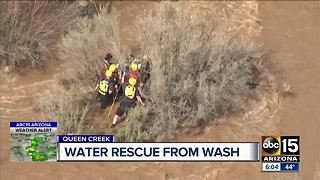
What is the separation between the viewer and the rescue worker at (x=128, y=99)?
33.0ft

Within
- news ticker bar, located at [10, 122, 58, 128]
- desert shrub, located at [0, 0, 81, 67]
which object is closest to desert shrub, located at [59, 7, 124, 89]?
desert shrub, located at [0, 0, 81, 67]

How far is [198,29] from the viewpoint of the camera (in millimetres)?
10766

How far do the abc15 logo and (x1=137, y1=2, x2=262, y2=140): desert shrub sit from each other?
117 cm

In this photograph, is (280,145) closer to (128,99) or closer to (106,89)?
(128,99)

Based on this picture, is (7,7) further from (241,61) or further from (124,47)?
(241,61)

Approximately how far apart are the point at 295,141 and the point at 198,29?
266 cm

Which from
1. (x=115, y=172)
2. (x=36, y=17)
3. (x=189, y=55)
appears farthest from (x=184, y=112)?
(x=36, y=17)

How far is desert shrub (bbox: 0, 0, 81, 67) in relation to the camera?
11.5 meters

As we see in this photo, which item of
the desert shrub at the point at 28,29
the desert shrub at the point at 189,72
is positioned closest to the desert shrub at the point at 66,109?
the desert shrub at the point at 189,72

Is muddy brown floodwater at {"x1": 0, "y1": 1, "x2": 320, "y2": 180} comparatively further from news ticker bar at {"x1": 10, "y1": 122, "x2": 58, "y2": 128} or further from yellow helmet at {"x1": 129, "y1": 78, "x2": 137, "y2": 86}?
yellow helmet at {"x1": 129, "y1": 78, "x2": 137, "y2": 86}

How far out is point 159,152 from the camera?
9539 millimetres

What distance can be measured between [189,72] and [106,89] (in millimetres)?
1496

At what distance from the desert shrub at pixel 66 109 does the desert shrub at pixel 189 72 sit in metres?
1.13

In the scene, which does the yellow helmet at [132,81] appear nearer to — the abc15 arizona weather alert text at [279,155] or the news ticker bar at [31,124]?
the news ticker bar at [31,124]
